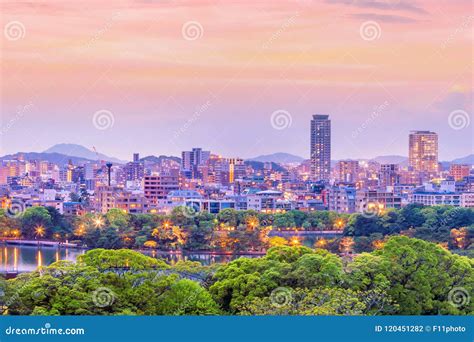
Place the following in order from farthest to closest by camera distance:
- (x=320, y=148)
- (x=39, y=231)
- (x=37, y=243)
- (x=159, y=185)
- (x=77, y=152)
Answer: (x=320, y=148) < (x=77, y=152) < (x=159, y=185) < (x=39, y=231) < (x=37, y=243)

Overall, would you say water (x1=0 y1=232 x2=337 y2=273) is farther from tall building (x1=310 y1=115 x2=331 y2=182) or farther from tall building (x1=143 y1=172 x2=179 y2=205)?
tall building (x1=310 y1=115 x2=331 y2=182)

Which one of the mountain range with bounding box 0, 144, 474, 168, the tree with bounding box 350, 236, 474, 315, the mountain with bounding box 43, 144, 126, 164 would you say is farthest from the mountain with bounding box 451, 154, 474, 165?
the tree with bounding box 350, 236, 474, 315

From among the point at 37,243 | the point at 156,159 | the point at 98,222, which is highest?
the point at 156,159

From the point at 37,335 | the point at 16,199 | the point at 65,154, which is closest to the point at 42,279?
the point at 37,335

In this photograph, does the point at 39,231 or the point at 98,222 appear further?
the point at 98,222

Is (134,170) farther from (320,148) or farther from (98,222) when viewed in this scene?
(98,222)

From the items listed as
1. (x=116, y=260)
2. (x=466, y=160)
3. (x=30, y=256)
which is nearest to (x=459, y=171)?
(x=466, y=160)

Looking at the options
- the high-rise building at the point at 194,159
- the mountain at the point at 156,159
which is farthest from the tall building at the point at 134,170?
the high-rise building at the point at 194,159

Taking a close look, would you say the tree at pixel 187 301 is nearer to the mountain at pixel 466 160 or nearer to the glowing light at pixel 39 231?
the glowing light at pixel 39 231
